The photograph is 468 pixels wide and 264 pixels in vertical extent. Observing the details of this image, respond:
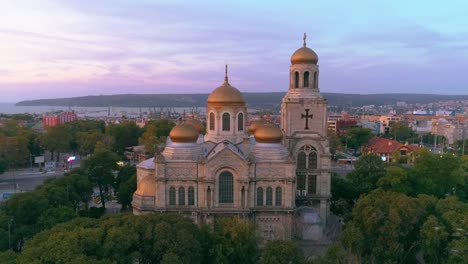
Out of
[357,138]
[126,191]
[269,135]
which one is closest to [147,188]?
[126,191]

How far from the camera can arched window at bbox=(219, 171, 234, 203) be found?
32.6 metres

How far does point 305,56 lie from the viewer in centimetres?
3681

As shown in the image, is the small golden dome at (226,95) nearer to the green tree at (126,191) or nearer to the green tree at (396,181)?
the green tree at (126,191)

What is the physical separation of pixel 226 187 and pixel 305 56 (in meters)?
14.2

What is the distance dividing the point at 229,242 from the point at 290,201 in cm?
920

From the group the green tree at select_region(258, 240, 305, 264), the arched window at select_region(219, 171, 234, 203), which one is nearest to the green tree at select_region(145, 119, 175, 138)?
the arched window at select_region(219, 171, 234, 203)

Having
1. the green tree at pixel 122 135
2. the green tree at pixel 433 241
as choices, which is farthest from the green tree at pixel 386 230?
the green tree at pixel 122 135

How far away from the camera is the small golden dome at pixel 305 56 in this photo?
3681 centimetres

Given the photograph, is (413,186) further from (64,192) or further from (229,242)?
(64,192)

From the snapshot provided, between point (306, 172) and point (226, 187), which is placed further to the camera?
point (306, 172)

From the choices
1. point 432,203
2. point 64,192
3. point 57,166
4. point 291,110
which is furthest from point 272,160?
point 57,166

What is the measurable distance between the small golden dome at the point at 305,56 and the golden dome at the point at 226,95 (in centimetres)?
624

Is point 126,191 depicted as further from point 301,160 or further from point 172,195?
point 301,160

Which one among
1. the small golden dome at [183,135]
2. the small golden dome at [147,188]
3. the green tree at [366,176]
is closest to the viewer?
the small golden dome at [183,135]
